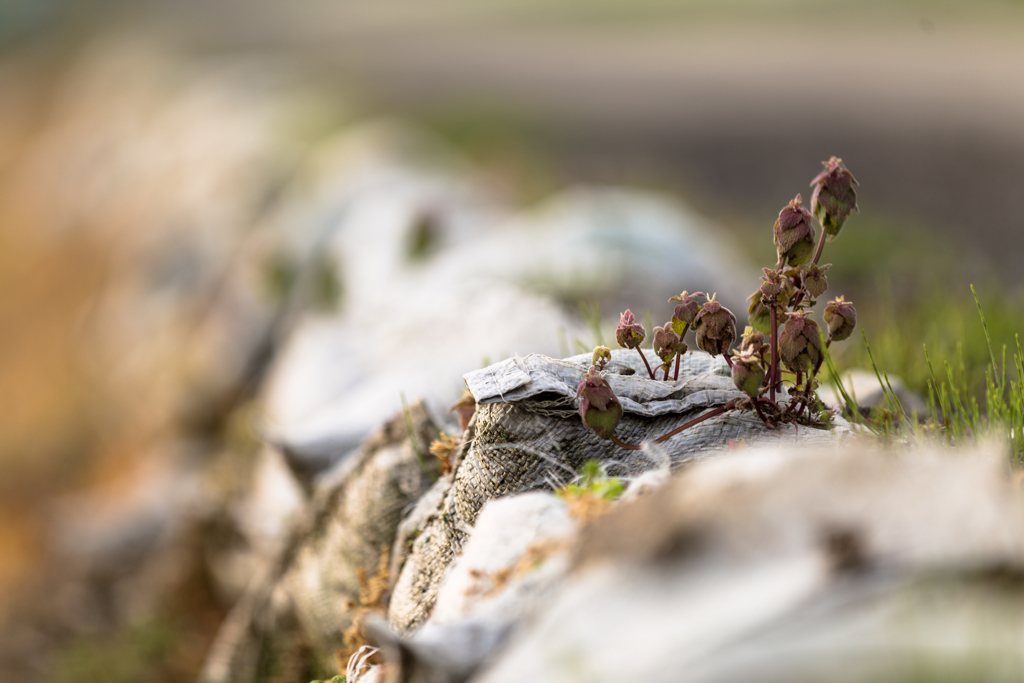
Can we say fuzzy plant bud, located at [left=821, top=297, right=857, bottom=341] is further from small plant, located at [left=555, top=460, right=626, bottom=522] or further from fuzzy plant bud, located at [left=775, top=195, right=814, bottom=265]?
small plant, located at [left=555, top=460, right=626, bottom=522]

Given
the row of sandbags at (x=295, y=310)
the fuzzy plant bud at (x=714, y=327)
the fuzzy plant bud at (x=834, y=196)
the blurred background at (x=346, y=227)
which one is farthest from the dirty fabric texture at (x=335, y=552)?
the fuzzy plant bud at (x=834, y=196)

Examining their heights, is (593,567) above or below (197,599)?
above

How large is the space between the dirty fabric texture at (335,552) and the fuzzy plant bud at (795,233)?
2.81ft

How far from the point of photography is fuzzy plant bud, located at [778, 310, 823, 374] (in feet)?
3.91

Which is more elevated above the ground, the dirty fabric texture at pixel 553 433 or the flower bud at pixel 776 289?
the flower bud at pixel 776 289

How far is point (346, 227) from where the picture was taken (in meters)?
4.39

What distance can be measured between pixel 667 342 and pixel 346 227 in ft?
11.0

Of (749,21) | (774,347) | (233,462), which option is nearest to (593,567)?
(774,347)

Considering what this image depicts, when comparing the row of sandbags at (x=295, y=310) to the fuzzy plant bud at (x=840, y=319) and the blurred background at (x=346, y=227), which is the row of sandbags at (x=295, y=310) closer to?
the blurred background at (x=346, y=227)

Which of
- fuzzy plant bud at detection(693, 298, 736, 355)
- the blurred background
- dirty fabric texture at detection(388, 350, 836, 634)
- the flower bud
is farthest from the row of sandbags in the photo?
the flower bud

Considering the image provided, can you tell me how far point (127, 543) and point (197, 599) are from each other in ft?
2.60

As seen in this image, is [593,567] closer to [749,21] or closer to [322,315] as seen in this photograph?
[322,315]

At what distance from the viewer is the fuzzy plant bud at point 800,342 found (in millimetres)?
1192

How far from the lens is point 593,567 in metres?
0.90
